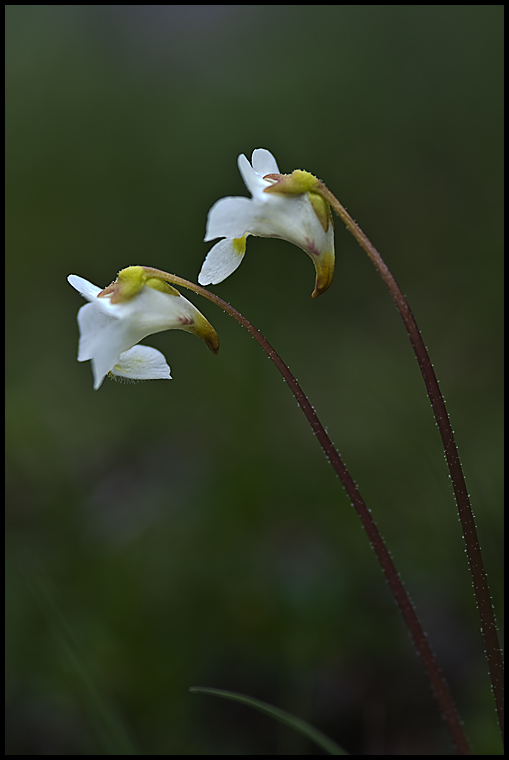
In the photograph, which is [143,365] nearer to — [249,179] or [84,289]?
[84,289]

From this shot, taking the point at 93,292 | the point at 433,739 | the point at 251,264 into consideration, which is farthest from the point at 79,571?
the point at 251,264

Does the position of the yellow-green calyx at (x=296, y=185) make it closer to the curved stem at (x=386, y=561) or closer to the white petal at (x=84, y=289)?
the curved stem at (x=386, y=561)

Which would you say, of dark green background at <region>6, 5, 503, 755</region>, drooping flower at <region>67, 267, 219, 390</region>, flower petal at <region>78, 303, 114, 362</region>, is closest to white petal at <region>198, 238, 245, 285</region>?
drooping flower at <region>67, 267, 219, 390</region>

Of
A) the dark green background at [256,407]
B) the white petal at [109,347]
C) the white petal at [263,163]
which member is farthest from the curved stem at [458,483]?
the dark green background at [256,407]

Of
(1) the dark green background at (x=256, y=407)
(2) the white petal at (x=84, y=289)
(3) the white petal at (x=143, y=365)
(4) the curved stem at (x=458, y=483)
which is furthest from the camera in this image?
(1) the dark green background at (x=256, y=407)

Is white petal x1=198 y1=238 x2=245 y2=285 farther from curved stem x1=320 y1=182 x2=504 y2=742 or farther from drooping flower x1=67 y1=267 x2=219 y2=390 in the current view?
curved stem x1=320 y1=182 x2=504 y2=742

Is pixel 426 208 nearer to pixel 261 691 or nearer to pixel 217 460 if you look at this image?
pixel 217 460
